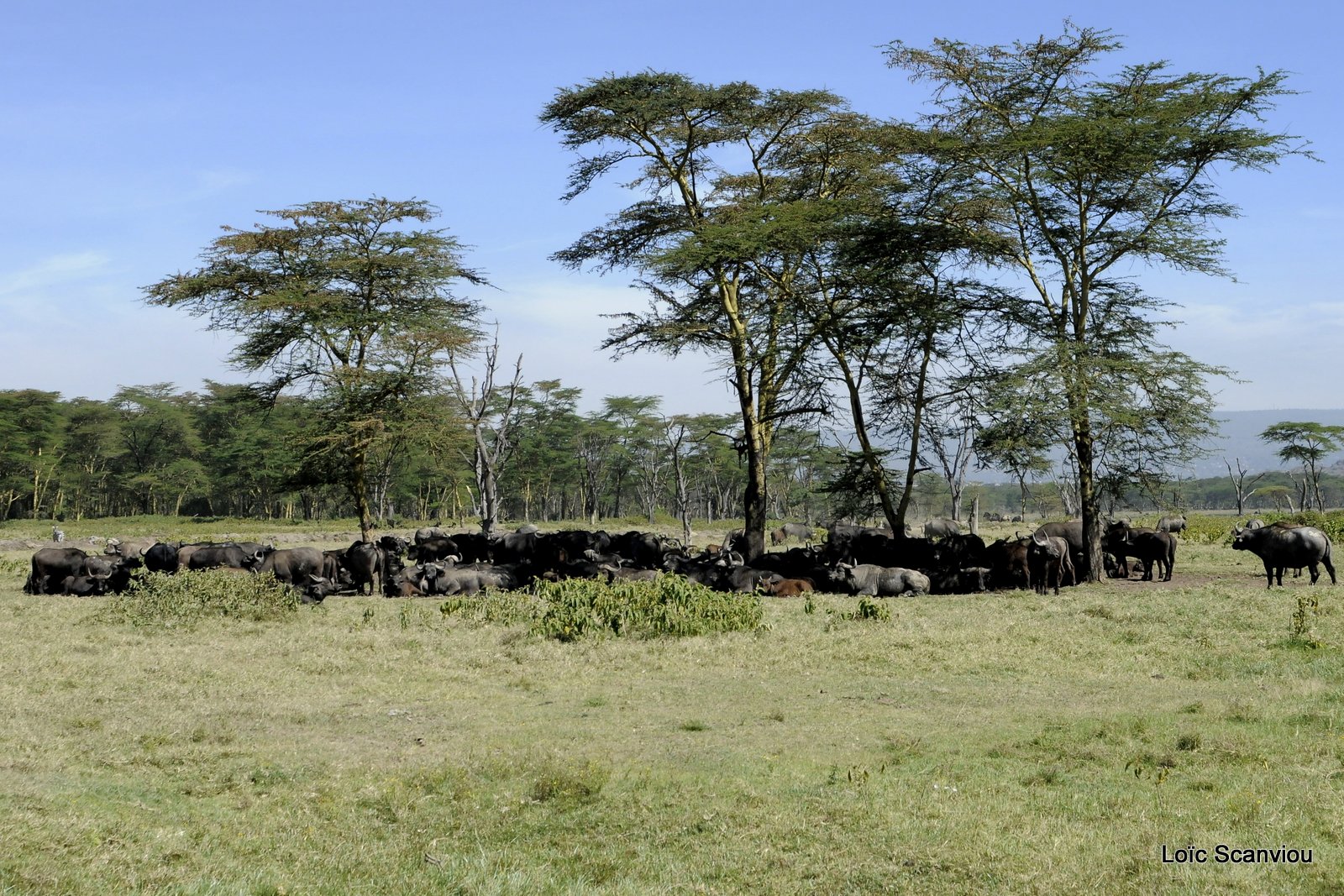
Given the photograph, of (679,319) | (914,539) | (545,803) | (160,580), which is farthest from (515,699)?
(679,319)

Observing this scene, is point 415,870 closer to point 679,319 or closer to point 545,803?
point 545,803

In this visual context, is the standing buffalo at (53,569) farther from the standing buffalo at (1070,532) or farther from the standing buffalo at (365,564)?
the standing buffalo at (1070,532)

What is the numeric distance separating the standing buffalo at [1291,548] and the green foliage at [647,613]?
32.5 feet

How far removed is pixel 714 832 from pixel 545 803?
1.30 m

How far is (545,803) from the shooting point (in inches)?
294

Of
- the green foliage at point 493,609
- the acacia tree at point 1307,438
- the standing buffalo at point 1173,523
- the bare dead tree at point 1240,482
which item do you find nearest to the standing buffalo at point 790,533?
the standing buffalo at point 1173,523

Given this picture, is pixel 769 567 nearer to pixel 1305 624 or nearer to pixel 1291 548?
pixel 1291 548

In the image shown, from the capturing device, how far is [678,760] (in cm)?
854

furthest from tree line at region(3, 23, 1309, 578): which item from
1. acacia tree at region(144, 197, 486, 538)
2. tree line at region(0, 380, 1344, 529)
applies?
tree line at region(0, 380, 1344, 529)

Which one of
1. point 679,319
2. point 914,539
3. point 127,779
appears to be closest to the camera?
point 127,779

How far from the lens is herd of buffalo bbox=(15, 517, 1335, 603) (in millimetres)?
19875

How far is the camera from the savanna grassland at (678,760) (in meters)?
6.16

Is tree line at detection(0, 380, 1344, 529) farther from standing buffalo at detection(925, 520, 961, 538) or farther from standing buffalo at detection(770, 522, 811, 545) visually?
standing buffalo at detection(925, 520, 961, 538)

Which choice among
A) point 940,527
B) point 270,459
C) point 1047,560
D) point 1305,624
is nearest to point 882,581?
point 1047,560
